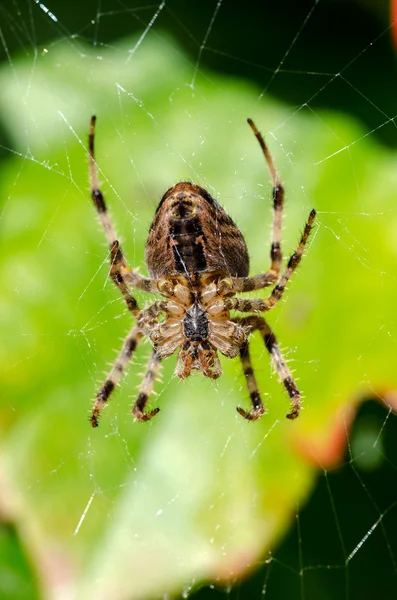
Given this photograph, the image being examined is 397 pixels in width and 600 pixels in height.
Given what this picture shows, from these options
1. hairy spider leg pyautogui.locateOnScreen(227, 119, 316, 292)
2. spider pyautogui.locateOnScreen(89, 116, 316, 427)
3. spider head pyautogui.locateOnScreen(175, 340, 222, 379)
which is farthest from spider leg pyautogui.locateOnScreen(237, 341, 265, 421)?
hairy spider leg pyautogui.locateOnScreen(227, 119, 316, 292)

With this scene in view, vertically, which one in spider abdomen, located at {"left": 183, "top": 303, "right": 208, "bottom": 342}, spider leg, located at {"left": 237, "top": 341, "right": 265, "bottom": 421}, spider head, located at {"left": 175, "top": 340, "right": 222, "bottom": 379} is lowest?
spider leg, located at {"left": 237, "top": 341, "right": 265, "bottom": 421}

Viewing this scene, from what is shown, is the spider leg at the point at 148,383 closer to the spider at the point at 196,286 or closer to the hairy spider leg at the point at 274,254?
the spider at the point at 196,286

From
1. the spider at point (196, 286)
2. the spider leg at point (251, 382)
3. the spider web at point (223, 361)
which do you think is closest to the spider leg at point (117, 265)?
the spider at point (196, 286)

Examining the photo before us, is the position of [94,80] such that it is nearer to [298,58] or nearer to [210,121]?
[210,121]

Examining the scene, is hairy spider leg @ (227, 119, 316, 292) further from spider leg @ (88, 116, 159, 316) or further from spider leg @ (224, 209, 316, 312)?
spider leg @ (88, 116, 159, 316)


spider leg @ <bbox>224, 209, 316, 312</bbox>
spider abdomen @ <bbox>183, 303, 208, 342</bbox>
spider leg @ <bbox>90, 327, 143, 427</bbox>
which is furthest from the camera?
spider leg @ <bbox>90, 327, 143, 427</bbox>

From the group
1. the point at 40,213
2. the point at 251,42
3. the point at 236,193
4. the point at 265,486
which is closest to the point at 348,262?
the point at 236,193

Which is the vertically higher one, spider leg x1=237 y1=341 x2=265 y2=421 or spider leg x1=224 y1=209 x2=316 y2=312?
spider leg x1=224 y1=209 x2=316 y2=312

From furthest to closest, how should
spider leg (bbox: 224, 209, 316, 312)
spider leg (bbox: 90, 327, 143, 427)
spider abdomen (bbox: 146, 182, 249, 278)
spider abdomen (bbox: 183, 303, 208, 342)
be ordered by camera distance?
spider leg (bbox: 90, 327, 143, 427), spider abdomen (bbox: 183, 303, 208, 342), spider leg (bbox: 224, 209, 316, 312), spider abdomen (bbox: 146, 182, 249, 278)

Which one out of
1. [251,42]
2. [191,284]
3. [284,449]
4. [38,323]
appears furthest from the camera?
[251,42]
